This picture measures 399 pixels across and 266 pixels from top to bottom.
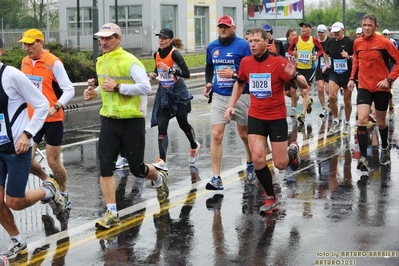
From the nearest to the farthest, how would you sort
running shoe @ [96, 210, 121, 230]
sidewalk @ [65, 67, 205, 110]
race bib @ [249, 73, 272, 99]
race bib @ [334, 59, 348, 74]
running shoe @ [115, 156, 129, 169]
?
running shoe @ [96, 210, 121, 230]
race bib @ [249, 73, 272, 99]
running shoe @ [115, 156, 129, 169]
race bib @ [334, 59, 348, 74]
sidewalk @ [65, 67, 205, 110]

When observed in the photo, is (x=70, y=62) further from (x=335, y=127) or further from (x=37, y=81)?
(x=37, y=81)

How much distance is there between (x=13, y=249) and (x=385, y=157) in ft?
19.8

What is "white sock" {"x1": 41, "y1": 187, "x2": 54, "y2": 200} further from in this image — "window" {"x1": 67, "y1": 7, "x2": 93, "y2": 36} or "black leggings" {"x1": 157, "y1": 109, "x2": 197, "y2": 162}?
"window" {"x1": 67, "y1": 7, "x2": 93, "y2": 36}

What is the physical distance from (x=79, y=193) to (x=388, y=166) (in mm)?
4176

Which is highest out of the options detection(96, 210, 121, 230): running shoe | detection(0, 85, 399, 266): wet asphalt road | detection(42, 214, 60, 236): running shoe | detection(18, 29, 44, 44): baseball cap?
detection(18, 29, 44, 44): baseball cap

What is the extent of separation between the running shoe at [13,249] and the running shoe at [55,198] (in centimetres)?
121

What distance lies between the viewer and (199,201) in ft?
30.0

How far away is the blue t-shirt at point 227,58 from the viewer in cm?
985

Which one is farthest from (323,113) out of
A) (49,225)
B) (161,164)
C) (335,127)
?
(49,225)

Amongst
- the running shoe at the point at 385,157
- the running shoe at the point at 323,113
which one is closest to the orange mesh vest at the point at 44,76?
the running shoe at the point at 385,157

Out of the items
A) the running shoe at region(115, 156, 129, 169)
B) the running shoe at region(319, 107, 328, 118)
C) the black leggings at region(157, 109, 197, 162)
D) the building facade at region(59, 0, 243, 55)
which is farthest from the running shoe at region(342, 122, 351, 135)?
the building facade at region(59, 0, 243, 55)

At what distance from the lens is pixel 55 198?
847 centimetres

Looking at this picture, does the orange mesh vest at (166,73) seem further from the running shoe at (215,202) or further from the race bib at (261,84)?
the race bib at (261,84)

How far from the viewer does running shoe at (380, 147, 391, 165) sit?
36.9 feet
